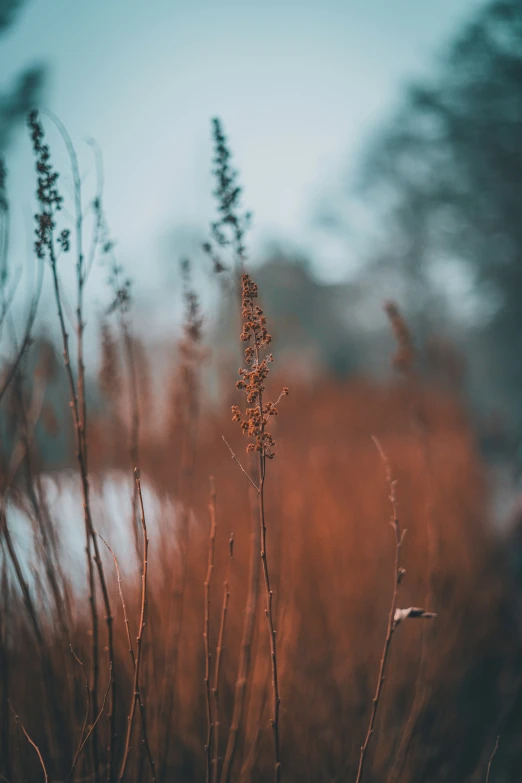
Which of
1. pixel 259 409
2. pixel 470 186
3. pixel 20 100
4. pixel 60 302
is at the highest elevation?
pixel 470 186

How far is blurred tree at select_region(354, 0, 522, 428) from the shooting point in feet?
12.6

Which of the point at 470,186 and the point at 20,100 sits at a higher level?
the point at 470,186

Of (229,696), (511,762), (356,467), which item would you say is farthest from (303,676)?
(356,467)

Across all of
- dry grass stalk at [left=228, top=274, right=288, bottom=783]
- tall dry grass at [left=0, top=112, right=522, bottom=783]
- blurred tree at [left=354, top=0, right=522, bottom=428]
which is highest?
blurred tree at [left=354, top=0, right=522, bottom=428]

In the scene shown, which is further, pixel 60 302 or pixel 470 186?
pixel 470 186

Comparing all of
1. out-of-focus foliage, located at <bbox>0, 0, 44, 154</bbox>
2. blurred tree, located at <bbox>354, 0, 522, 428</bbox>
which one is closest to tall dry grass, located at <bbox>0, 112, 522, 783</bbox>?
out-of-focus foliage, located at <bbox>0, 0, 44, 154</bbox>

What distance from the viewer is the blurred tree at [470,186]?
3.84 meters

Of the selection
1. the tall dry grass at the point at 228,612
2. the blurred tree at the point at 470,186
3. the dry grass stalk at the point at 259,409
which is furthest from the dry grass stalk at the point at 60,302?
the blurred tree at the point at 470,186

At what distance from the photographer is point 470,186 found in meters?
5.40

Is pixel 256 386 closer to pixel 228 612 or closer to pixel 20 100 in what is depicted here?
pixel 20 100

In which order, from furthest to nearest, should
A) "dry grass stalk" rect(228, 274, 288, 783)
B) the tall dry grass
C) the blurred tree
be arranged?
the blurred tree
the tall dry grass
"dry grass stalk" rect(228, 274, 288, 783)

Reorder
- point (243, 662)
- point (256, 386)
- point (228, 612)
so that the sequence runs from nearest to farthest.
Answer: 1. point (256, 386)
2. point (243, 662)
3. point (228, 612)

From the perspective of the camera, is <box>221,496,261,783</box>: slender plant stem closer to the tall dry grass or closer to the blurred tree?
the tall dry grass

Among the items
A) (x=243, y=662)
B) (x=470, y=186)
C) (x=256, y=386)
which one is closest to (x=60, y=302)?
(x=256, y=386)
